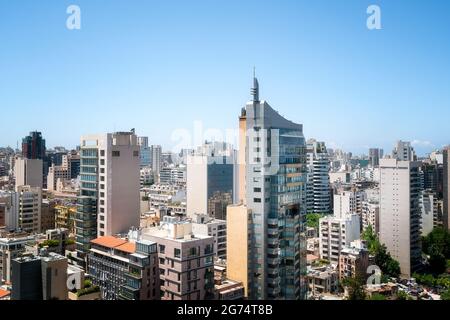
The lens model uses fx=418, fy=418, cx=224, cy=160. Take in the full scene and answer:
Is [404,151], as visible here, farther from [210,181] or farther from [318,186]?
[210,181]

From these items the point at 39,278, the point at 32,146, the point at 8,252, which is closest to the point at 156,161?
the point at 32,146

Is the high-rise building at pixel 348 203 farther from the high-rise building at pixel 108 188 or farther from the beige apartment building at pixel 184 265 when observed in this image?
the beige apartment building at pixel 184 265

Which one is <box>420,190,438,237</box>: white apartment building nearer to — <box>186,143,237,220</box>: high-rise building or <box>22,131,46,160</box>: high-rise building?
<box>186,143,237,220</box>: high-rise building

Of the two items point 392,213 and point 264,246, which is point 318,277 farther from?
point 392,213

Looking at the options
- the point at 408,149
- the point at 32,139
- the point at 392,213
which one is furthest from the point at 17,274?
the point at 408,149

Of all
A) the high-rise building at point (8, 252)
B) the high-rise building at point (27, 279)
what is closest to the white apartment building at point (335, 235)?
the high-rise building at point (8, 252)
